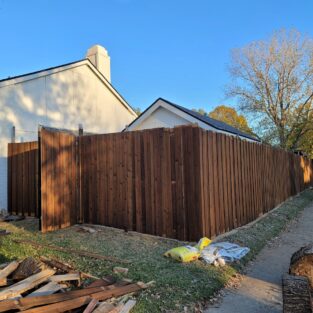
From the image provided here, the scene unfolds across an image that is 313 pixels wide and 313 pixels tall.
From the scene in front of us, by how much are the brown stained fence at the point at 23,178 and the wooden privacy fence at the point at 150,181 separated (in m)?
1.96

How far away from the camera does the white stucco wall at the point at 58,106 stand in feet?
33.1

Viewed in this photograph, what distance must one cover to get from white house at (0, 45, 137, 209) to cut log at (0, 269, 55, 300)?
686 cm

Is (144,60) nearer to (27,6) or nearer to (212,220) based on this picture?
(27,6)

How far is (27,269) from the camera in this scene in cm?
390

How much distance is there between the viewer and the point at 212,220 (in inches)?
251

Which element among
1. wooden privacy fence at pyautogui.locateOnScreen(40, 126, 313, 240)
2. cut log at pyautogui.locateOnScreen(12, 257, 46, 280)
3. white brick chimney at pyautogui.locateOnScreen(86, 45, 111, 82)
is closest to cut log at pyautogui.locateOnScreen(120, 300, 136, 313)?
cut log at pyautogui.locateOnScreen(12, 257, 46, 280)

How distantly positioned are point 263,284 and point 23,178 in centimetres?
732

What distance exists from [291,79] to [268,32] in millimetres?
4595

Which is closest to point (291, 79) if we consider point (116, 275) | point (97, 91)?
point (97, 91)

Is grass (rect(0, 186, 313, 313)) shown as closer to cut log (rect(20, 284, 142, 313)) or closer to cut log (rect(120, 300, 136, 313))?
cut log (rect(120, 300, 136, 313))

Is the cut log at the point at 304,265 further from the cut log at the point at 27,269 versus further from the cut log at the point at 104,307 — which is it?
the cut log at the point at 27,269

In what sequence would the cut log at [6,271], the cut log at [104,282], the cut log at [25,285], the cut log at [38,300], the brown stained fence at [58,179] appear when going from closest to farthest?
the cut log at [38,300] < the cut log at [25,285] < the cut log at [6,271] < the cut log at [104,282] < the brown stained fence at [58,179]

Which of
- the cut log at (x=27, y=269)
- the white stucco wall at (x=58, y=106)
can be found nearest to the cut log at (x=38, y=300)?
the cut log at (x=27, y=269)

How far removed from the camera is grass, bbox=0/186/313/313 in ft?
12.3
